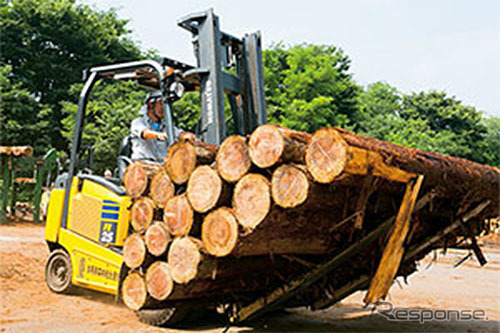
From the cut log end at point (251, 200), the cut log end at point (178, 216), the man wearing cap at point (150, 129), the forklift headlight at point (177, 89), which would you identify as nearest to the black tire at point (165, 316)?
the cut log end at point (178, 216)

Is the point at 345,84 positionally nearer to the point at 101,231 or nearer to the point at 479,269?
the point at 479,269

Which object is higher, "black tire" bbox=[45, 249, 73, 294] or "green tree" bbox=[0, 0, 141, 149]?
"green tree" bbox=[0, 0, 141, 149]

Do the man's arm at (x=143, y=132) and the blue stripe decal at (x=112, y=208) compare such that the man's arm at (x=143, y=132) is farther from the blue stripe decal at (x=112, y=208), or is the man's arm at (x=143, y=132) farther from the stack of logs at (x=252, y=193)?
the blue stripe decal at (x=112, y=208)

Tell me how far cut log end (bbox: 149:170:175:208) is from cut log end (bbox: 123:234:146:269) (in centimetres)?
42

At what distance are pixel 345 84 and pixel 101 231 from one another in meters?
28.7

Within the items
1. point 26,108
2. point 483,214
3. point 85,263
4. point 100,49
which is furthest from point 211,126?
point 100,49

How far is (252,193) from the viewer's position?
390 cm

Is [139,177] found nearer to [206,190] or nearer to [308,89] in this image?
[206,190]

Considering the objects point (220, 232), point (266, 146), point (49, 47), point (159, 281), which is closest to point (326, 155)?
point (266, 146)

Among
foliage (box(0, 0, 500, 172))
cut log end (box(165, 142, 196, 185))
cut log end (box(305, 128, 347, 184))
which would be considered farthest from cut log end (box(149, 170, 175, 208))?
Answer: foliage (box(0, 0, 500, 172))

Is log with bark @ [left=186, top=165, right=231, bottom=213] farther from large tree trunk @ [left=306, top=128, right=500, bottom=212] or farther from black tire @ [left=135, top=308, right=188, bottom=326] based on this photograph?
black tire @ [left=135, top=308, right=188, bottom=326]

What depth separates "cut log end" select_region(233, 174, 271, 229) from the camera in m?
3.83

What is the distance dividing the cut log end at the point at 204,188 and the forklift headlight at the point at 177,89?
1.56 metres

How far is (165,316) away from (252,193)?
196 cm
